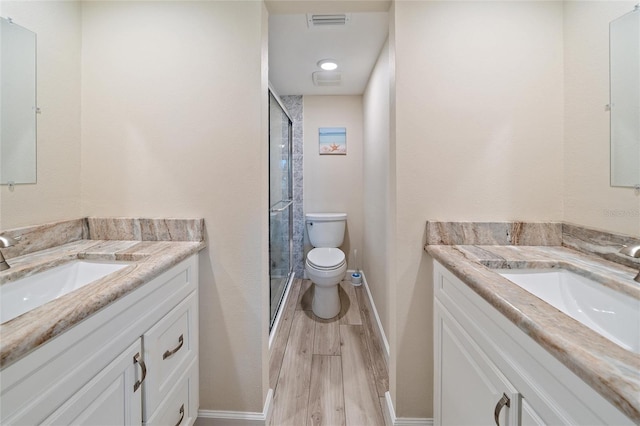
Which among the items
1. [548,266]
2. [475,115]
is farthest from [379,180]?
[548,266]

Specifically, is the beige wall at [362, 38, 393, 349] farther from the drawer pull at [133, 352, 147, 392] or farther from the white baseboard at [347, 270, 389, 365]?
the drawer pull at [133, 352, 147, 392]

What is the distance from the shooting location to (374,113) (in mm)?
2465

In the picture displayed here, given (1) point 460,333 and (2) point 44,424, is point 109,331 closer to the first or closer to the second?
(2) point 44,424

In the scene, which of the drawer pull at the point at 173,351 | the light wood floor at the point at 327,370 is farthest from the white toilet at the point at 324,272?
the drawer pull at the point at 173,351

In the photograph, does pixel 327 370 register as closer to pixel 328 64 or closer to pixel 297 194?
pixel 297 194

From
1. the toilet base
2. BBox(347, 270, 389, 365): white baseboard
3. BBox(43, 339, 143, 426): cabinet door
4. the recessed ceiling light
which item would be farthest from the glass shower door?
BBox(43, 339, 143, 426): cabinet door

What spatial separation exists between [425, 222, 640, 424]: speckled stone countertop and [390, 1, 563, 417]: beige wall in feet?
0.28

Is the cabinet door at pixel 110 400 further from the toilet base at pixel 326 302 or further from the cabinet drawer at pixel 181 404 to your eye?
the toilet base at pixel 326 302

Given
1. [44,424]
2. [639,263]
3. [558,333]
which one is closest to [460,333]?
[558,333]

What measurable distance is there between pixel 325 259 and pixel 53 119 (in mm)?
2019

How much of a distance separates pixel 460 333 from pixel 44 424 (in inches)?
46.1

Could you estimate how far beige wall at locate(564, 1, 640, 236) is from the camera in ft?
3.43

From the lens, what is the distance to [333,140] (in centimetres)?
333

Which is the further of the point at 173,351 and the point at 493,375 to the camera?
the point at 173,351
